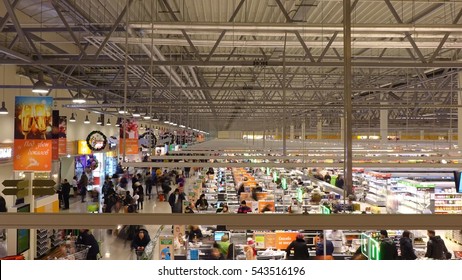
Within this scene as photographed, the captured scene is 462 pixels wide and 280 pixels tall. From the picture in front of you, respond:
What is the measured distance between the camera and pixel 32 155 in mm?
10812

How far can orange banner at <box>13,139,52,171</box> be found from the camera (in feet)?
35.4

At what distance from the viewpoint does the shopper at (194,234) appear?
35.7ft

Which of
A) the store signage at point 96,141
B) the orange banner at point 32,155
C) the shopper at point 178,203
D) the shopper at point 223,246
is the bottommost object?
the shopper at point 223,246

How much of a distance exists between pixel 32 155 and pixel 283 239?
6438 mm

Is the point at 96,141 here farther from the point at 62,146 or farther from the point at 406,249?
the point at 406,249

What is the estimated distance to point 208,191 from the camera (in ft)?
59.5

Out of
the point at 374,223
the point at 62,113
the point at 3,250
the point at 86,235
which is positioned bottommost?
the point at 3,250

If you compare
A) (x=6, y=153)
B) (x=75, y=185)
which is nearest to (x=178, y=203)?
(x=6, y=153)

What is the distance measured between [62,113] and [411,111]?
24.1m

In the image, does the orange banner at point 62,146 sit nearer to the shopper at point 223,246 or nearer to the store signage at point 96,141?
the store signage at point 96,141

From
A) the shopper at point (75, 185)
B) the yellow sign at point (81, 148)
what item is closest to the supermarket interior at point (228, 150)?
the yellow sign at point (81, 148)

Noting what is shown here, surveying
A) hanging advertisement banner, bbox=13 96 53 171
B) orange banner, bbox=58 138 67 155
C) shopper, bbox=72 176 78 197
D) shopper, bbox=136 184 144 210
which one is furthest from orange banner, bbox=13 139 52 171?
shopper, bbox=72 176 78 197
